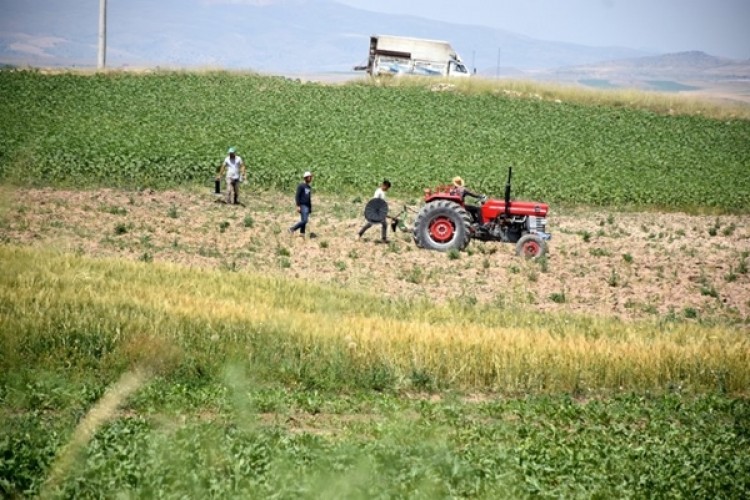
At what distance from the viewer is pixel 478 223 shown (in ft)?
80.1

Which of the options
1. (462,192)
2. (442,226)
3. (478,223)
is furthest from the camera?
(478,223)

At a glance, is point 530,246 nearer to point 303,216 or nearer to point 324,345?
point 303,216

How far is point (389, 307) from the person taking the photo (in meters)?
18.0

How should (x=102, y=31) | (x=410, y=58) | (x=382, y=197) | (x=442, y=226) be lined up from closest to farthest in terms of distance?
(x=442, y=226) < (x=382, y=197) < (x=102, y=31) < (x=410, y=58)

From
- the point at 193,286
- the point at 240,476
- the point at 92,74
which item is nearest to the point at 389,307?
the point at 193,286

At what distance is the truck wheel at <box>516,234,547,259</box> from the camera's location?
2331 cm

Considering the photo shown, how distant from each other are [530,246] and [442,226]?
6.95 ft

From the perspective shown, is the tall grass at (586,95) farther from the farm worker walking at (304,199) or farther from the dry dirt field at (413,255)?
the farm worker walking at (304,199)

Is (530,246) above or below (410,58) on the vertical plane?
below

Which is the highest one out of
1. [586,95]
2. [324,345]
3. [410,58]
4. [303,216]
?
[410,58]

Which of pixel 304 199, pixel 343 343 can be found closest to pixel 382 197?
pixel 304 199

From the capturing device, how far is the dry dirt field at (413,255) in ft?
66.8

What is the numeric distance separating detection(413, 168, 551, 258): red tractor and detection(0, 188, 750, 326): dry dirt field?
385 mm

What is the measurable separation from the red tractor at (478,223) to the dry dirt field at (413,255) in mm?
385
